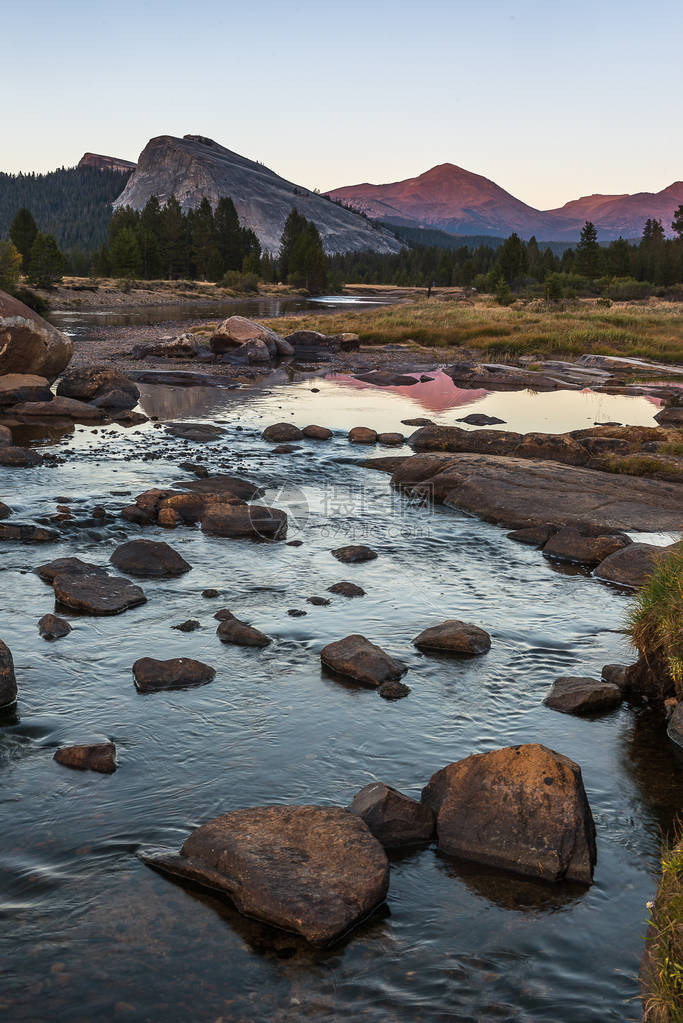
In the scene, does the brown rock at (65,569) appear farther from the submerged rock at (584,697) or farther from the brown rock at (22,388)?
the brown rock at (22,388)

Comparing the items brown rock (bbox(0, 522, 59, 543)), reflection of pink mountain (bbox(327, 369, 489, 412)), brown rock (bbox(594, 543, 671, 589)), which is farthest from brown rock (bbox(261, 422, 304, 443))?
brown rock (bbox(594, 543, 671, 589))

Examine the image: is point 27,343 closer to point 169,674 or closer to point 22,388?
point 22,388

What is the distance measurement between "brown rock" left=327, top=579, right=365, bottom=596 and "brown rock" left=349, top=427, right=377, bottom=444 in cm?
1183

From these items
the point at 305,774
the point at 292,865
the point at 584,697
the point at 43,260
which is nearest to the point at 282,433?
the point at 584,697

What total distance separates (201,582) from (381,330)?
48245 mm

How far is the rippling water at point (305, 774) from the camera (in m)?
5.93

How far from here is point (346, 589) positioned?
522 inches

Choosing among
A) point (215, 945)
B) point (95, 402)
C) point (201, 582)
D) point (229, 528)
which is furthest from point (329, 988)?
point (95, 402)

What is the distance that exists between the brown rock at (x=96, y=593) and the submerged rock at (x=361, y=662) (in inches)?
122

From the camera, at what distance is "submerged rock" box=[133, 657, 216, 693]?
10.0 m

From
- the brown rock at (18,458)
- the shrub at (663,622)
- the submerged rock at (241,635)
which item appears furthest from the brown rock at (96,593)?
the brown rock at (18,458)

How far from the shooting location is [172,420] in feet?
91.0

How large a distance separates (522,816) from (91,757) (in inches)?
154

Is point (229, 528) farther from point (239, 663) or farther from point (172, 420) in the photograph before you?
point (172, 420)
